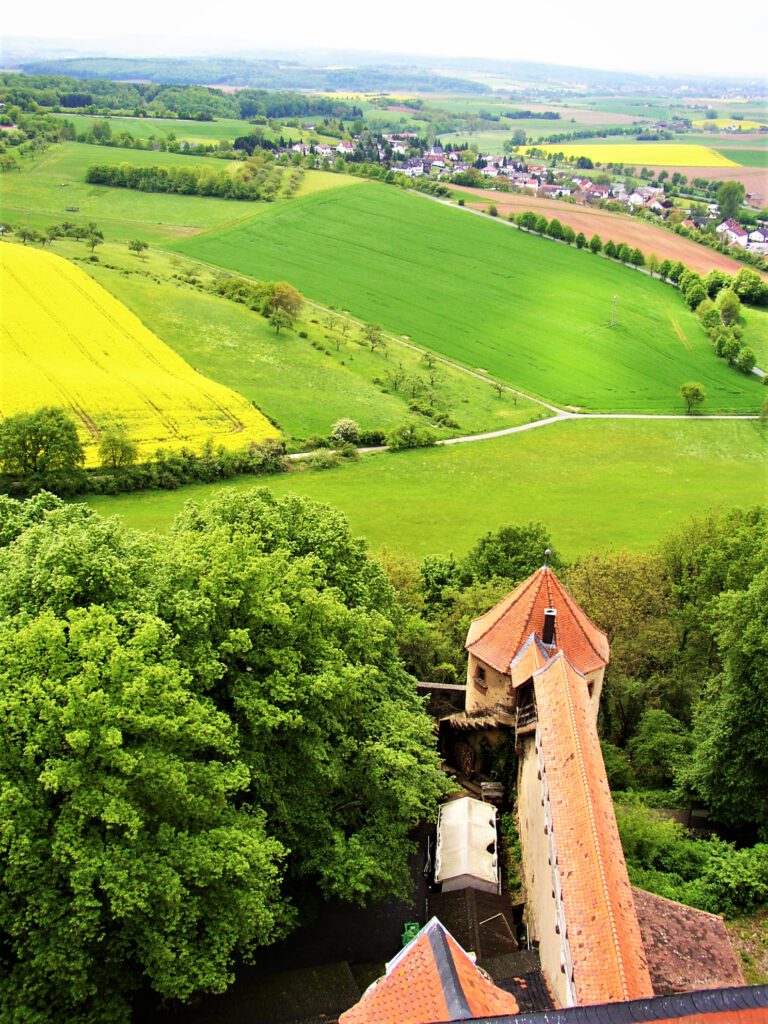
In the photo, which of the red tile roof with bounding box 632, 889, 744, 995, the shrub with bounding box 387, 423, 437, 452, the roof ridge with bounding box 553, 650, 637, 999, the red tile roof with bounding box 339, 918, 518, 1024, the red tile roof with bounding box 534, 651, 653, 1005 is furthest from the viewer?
the shrub with bounding box 387, 423, 437, 452

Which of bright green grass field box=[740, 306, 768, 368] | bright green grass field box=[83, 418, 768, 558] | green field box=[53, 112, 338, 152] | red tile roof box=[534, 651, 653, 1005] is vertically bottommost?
bright green grass field box=[83, 418, 768, 558]

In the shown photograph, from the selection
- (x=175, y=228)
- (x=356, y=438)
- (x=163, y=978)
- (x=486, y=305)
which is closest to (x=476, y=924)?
(x=163, y=978)

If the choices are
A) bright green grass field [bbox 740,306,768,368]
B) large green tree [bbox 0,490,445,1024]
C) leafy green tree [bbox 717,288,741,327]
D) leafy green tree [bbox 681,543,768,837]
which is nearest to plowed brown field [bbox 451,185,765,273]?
bright green grass field [bbox 740,306,768,368]

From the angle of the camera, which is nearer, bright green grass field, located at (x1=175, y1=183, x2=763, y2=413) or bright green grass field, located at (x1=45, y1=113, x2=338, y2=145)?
bright green grass field, located at (x1=175, y1=183, x2=763, y2=413)

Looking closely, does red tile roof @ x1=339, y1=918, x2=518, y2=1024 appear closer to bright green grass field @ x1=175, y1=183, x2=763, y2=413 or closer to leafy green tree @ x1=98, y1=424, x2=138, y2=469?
leafy green tree @ x1=98, y1=424, x2=138, y2=469

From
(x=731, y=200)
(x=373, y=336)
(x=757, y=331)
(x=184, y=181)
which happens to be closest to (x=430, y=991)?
(x=373, y=336)

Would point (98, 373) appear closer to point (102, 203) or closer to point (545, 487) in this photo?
point (545, 487)
